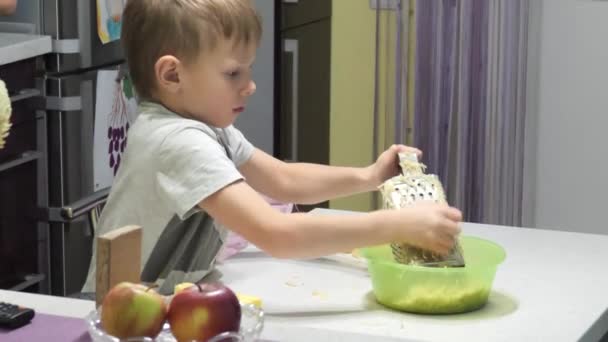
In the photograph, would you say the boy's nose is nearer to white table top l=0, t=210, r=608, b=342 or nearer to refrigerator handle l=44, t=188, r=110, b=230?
white table top l=0, t=210, r=608, b=342

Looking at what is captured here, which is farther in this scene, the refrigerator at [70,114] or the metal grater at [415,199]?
the refrigerator at [70,114]

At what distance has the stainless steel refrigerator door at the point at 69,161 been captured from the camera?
2.84m

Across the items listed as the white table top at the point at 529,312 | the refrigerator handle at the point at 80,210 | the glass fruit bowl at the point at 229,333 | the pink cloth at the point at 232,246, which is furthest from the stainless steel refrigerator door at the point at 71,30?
the glass fruit bowl at the point at 229,333

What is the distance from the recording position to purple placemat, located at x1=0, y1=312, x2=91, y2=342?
1.05 meters

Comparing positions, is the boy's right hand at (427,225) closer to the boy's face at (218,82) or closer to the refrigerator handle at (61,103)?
the boy's face at (218,82)

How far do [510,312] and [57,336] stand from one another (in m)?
0.63

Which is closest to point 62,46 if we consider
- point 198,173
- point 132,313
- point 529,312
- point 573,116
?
point 198,173

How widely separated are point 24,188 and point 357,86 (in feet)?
4.55

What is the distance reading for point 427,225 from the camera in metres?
1.37

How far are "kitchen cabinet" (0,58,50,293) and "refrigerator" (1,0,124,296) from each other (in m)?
0.03

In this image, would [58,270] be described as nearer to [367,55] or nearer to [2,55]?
[2,55]

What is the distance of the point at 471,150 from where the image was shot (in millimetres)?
3496

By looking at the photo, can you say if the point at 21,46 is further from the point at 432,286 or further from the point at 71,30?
the point at 432,286

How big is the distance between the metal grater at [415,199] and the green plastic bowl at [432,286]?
2 cm
